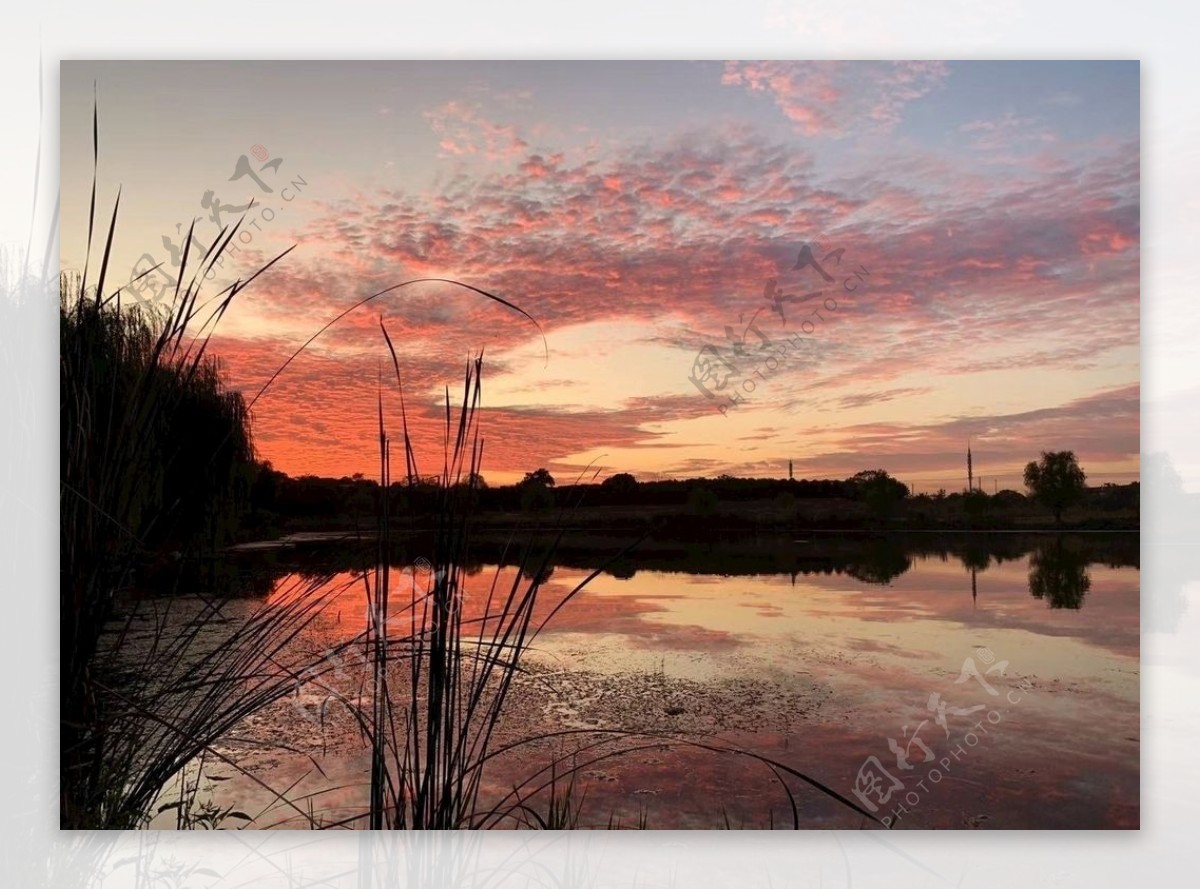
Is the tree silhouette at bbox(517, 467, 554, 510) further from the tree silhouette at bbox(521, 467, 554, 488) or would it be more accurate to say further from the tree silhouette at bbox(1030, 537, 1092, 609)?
the tree silhouette at bbox(1030, 537, 1092, 609)

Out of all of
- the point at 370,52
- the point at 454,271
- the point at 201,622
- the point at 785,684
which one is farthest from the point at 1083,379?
the point at 201,622

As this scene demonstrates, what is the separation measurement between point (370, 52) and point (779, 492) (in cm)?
159

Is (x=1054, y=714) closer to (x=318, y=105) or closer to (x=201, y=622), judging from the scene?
(x=201, y=622)

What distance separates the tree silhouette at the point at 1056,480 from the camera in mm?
2670
